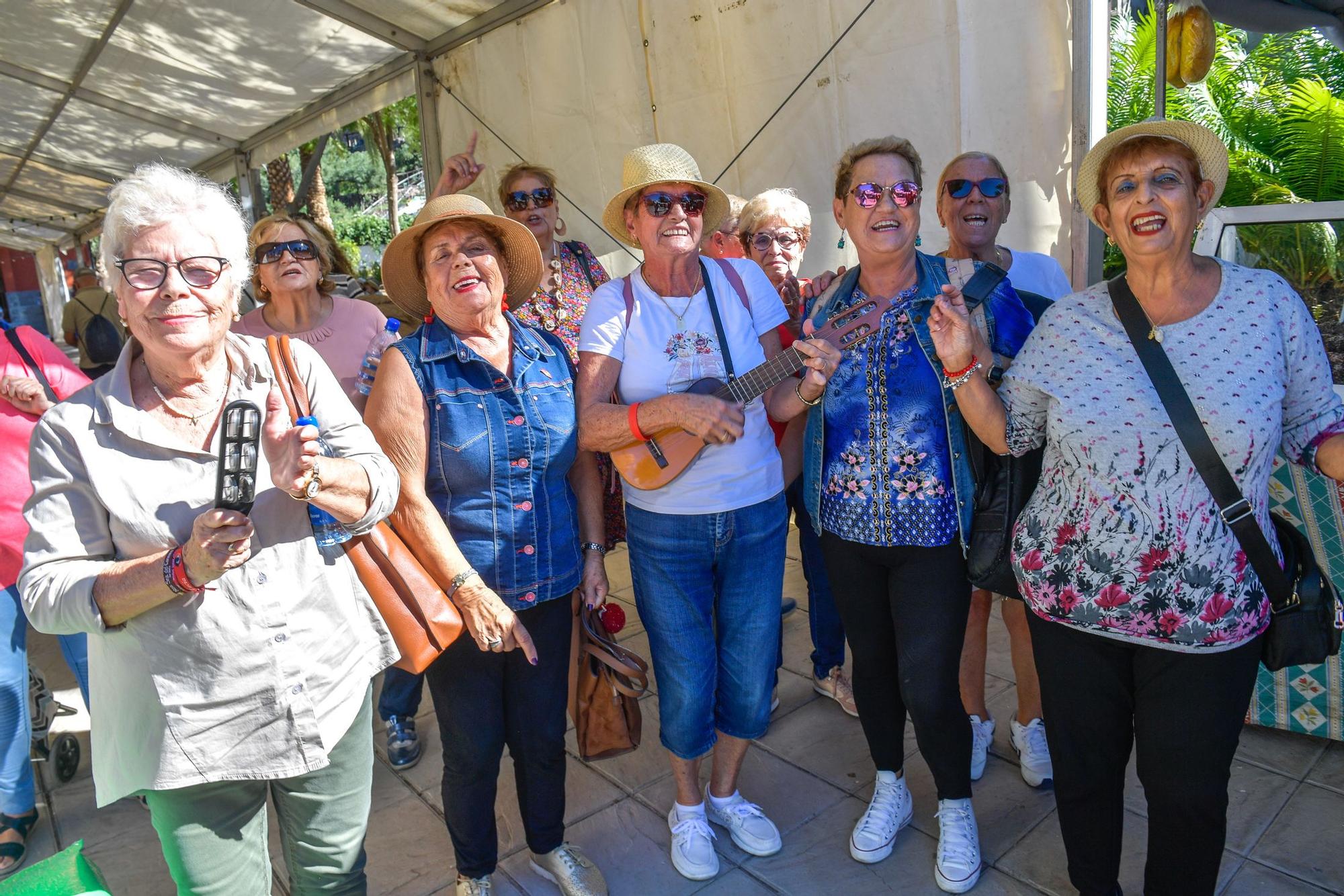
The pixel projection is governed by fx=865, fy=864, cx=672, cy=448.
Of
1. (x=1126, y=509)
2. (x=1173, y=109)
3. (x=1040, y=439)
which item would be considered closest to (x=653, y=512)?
(x=1040, y=439)

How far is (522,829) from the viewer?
9.73 ft

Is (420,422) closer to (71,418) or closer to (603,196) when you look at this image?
(71,418)

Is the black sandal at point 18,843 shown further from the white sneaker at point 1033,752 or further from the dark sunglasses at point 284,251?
the white sneaker at point 1033,752

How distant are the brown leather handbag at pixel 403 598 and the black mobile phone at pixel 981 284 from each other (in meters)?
1.57

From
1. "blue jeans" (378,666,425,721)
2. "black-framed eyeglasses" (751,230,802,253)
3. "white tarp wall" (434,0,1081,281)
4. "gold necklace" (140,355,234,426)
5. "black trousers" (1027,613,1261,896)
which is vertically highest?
"white tarp wall" (434,0,1081,281)

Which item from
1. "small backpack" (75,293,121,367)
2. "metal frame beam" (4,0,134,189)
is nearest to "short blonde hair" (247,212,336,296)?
"small backpack" (75,293,121,367)

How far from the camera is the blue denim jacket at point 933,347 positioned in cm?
231

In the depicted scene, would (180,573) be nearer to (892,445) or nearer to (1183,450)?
(892,445)

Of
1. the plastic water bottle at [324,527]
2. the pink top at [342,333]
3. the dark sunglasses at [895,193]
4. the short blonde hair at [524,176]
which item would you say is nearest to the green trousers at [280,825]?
the plastic water bottle at [324,527]

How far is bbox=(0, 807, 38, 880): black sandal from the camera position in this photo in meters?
2.96

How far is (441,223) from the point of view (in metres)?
2.39

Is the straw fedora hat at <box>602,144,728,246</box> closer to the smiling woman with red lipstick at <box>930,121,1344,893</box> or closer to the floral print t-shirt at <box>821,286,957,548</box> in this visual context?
the floral print t-shirt at <box>821,286,957,548</box>

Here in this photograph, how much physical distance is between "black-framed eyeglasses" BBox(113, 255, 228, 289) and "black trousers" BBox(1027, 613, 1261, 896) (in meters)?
2.05

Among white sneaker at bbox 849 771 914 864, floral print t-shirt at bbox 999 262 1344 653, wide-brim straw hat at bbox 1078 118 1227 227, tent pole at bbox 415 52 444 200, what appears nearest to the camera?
floral print t-shirt at bbox 999 262 1344 653
